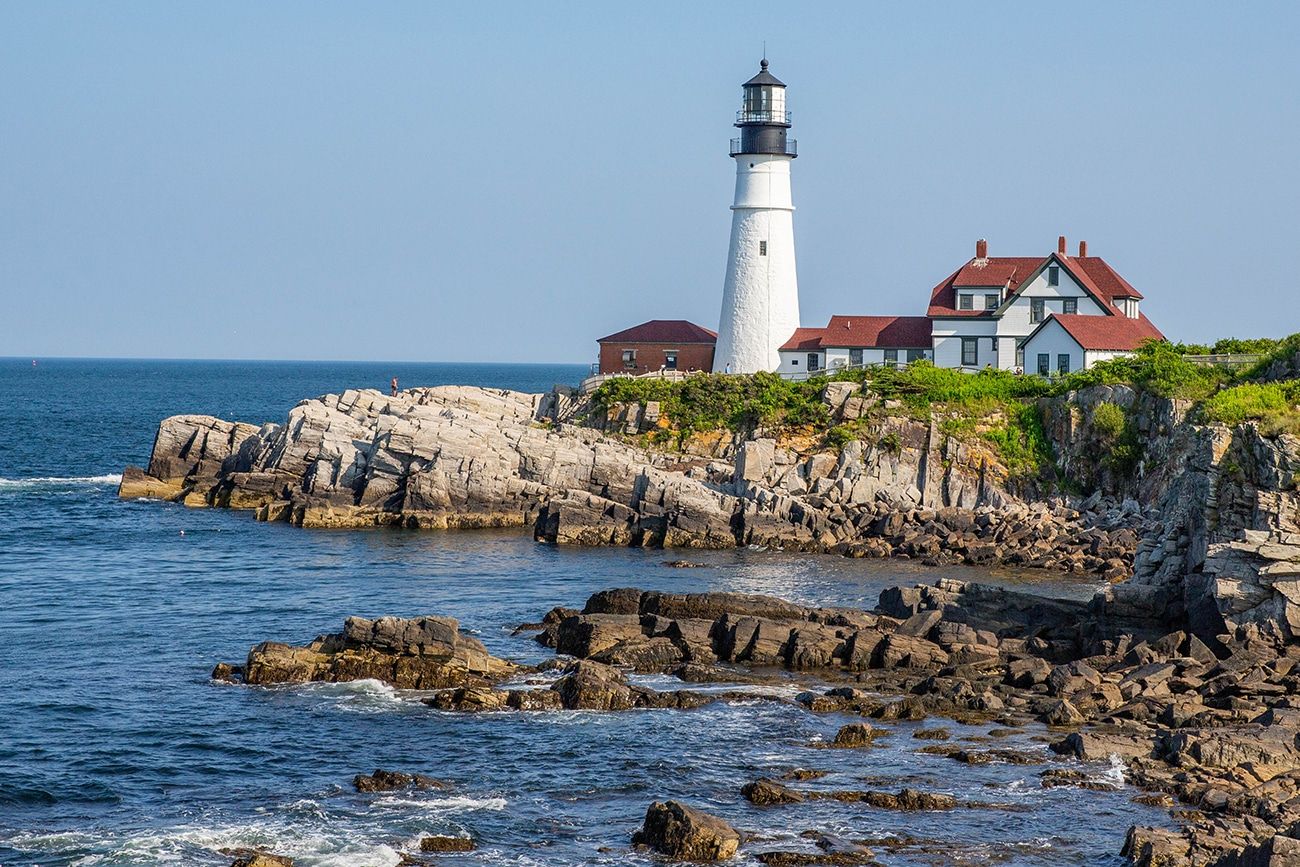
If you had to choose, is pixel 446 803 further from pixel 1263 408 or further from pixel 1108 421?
pixel 1108 421

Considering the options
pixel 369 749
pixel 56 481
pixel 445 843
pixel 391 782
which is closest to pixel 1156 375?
pixel 369 749

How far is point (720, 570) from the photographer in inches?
1740

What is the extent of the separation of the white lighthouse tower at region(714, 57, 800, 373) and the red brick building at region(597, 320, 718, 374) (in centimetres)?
365

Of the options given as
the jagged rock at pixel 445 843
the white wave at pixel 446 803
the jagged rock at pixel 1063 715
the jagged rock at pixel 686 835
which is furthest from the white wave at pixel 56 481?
the jagged rock at pixel 686 835

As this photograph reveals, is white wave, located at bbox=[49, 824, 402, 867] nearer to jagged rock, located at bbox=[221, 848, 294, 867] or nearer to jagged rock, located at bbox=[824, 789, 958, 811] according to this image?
jagged rock, located at bbox=[221, 848, 294, 867]

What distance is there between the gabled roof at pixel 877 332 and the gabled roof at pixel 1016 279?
1.22 m

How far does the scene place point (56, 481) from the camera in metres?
67.8

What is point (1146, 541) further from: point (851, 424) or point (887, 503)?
point (851, 424)

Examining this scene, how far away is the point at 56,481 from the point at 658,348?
28.2 metres

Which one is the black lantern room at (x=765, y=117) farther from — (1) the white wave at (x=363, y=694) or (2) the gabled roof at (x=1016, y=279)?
(1) the white wave at (x=363, y=694)

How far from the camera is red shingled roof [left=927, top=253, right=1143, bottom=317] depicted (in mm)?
65062

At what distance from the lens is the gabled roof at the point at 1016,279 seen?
210ft

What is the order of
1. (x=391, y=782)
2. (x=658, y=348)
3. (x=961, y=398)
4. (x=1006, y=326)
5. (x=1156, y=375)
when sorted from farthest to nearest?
(x=658, y=348)
(x=1006, y=326)
(x=961, y=398)
(x=1156, y=375)
(x=391, y=782)

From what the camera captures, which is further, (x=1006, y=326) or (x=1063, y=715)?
(x=1006, y=326)
